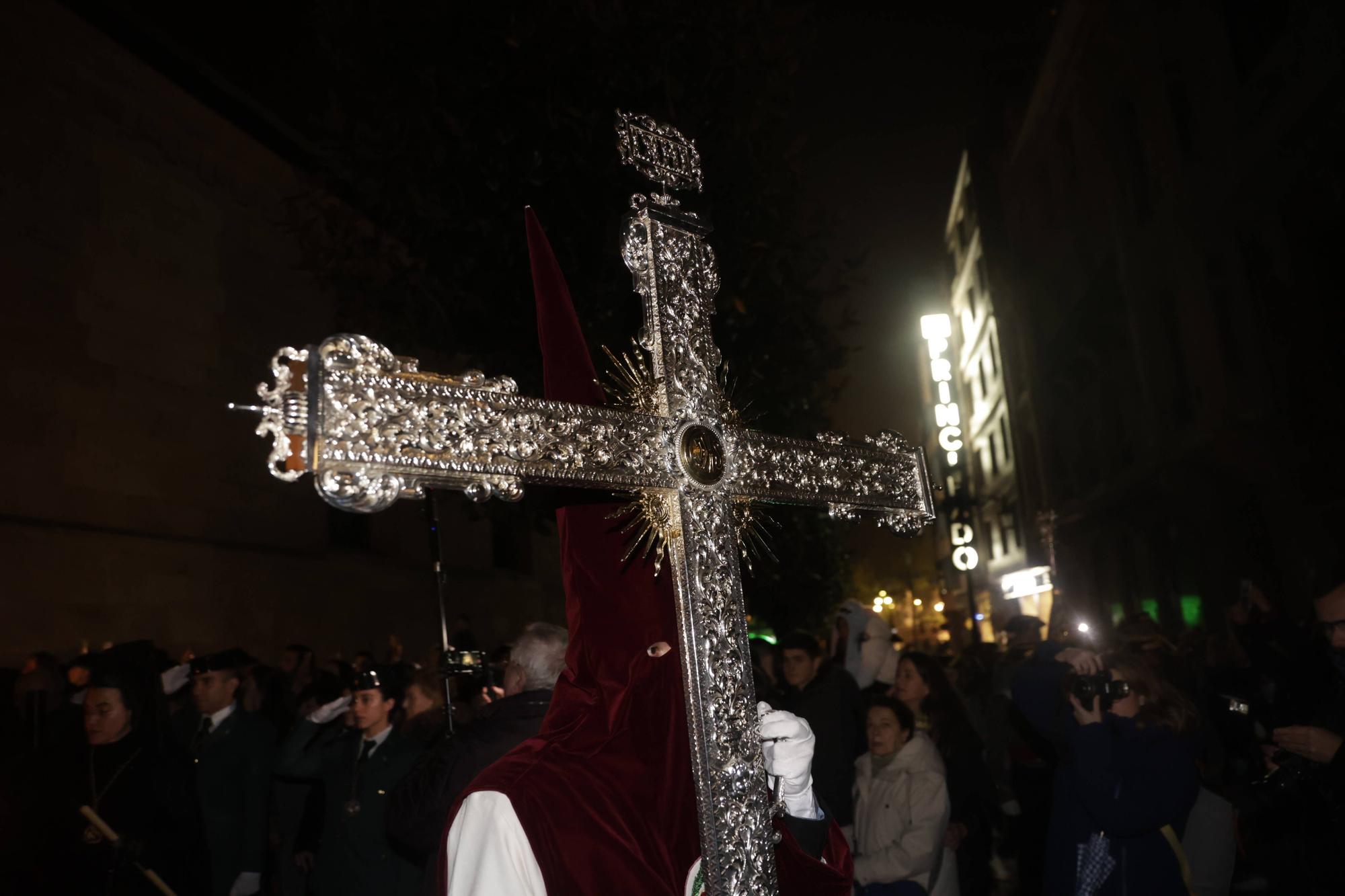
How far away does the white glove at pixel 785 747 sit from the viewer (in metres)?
2.43

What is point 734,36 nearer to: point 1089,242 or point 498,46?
point 498,46

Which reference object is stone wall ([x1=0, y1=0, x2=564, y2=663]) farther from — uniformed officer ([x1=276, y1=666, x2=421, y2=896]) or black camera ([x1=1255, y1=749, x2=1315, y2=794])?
black camera ([x1=1255, y1=749, x2=1315, y2=794])

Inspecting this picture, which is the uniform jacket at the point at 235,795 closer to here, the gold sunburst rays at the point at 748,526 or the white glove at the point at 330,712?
the white glove at the point at 330,712

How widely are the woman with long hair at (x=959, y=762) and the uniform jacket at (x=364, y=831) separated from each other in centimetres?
270

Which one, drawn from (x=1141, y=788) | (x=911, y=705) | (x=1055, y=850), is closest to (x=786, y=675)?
(x=911, y=705)

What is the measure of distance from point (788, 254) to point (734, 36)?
184 centimetres

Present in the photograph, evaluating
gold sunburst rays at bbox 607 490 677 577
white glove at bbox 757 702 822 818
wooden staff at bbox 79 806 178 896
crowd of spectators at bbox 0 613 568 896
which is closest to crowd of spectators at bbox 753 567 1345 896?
crowd of spectators at bbox 0 613 568 896

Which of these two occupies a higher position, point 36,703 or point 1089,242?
point 1089,242

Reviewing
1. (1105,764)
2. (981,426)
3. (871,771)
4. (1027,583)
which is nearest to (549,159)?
(871,771)

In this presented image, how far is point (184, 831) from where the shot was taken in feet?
15.3

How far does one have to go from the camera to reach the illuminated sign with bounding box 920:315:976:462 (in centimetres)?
2662

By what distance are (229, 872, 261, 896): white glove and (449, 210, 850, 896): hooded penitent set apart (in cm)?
430

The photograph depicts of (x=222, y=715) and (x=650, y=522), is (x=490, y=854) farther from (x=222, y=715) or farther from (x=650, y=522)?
(x=222, y=715)

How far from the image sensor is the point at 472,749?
11.6 ft
